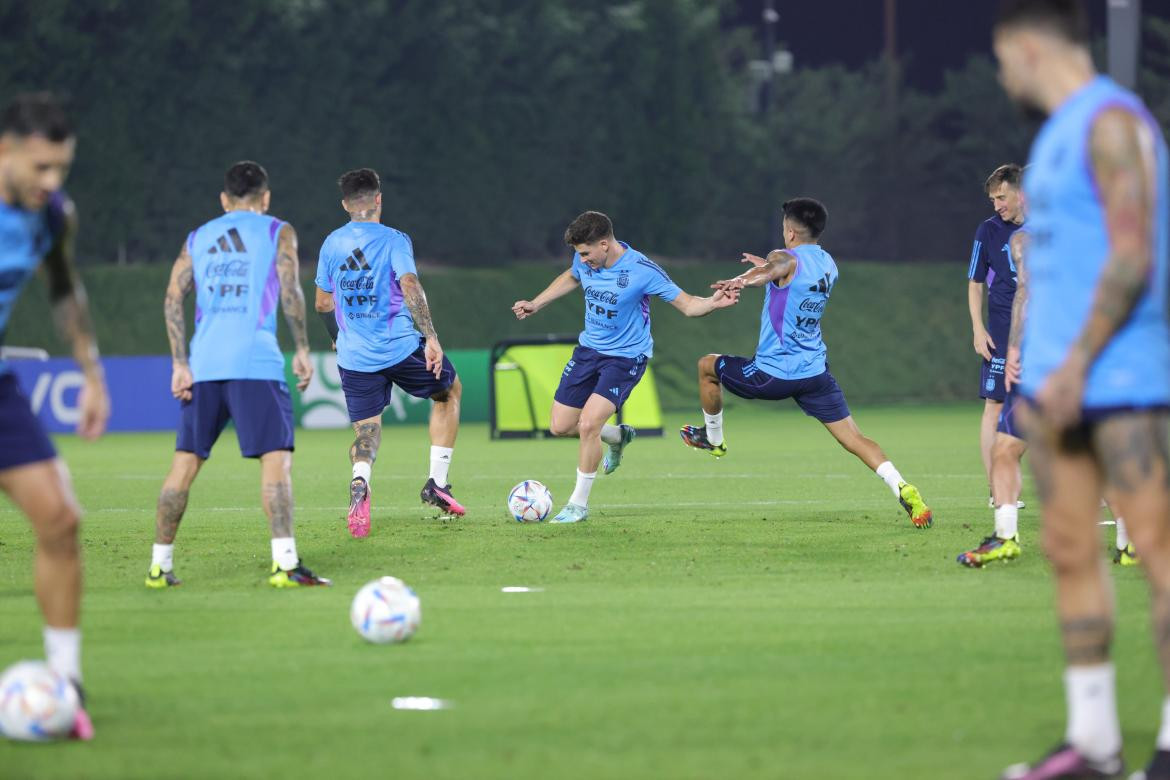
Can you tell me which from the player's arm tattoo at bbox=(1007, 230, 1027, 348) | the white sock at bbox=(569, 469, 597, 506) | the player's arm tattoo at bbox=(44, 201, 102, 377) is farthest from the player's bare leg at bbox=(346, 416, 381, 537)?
the player's arm tattoo at bbox=(44, 201, 102, 377)

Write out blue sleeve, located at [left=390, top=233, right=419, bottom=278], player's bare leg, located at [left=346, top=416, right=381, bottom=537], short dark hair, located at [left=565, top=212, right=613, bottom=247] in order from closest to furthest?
1. player's bare leg, located at [left=346, top=416, right=381, bottom=537]
2. blue sleeve, located at [left=390, top=233, right=419, bottom=278]
3. short dark hair, located at [left=565, top=212, right=613, bottom=247]

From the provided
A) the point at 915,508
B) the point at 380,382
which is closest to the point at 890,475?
the point at 915,508

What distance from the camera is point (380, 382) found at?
12.5m

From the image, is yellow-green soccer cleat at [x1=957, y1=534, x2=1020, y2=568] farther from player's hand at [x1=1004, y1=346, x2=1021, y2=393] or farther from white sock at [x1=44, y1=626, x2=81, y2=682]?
white sock at [x1=44, y1=626, x2=81, y2=682]

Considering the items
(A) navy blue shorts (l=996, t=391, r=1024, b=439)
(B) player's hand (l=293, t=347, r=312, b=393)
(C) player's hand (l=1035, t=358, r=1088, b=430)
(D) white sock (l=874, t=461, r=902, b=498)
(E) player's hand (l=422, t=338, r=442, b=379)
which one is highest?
(E) player's hand (l=422, t=338, r=442, b=379)

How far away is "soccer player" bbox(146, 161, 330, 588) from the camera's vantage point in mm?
9258

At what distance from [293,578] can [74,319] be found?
3386 mm

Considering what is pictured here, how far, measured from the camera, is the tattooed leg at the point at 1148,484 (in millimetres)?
4945

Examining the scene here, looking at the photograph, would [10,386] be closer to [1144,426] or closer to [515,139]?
[1144,426]

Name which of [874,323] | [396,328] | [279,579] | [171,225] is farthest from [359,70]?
[279,579]

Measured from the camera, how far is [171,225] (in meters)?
39.2

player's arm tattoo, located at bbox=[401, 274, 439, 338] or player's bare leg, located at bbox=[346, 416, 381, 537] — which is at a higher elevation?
player's arm tattoo, located at bbox=[401, 274, 439, 338]

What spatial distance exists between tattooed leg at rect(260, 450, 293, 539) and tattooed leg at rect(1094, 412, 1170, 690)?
5.33m

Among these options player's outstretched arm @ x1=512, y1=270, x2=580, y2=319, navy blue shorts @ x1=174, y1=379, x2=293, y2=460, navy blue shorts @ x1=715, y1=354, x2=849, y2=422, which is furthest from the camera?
player's outstretched arm @ x1=512, y1=270, x2=580, y2=319
